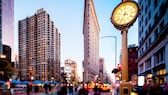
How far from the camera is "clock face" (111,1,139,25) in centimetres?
1066

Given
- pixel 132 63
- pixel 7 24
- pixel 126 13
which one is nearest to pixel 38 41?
pixel 7 24

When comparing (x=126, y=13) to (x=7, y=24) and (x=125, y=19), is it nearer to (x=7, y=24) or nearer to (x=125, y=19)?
(x=125, y=19)

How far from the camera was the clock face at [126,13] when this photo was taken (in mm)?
10664

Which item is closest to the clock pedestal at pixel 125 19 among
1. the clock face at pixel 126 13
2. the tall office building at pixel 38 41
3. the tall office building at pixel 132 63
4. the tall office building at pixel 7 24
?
the clock face at pixel 126 13

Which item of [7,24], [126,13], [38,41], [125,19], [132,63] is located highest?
[7,24]

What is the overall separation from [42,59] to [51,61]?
10.8m

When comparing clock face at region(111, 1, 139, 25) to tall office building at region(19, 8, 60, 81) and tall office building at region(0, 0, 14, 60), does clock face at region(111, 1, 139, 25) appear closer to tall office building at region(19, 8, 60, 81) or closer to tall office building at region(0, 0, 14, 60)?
tall office building at region(0, 0, 14, 60)

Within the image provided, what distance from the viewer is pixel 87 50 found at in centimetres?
17862

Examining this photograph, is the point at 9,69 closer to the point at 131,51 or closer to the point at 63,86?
the point at 63,86

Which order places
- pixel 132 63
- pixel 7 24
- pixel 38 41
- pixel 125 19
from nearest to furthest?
pixel 125 19
pixel 132 63
pixel 7 24
pixel 38 41

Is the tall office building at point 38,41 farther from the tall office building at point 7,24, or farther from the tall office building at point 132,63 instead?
the tall office building at point 132,63

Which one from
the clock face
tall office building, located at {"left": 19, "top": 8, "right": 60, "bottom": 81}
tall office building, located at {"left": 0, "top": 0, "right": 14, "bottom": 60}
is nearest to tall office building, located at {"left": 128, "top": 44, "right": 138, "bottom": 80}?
tall office building, located at {"left": 19, "top": 8, "right": 60, "bottom": 81}

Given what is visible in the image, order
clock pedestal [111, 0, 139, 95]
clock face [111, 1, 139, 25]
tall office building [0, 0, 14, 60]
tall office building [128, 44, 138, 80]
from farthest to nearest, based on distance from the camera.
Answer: tall office building [0, 0, 14, 60]
tall office building [128, 44, 138, 80]
clock face [111, 1, 139, 25]
clock pedestal [111, 0, 139, 95]

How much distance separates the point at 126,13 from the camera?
Answer: 425 inches
